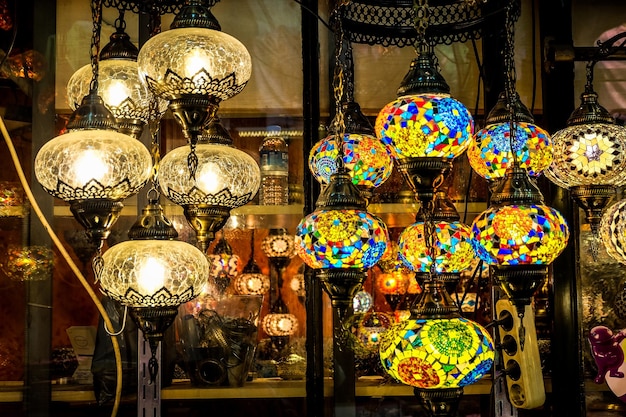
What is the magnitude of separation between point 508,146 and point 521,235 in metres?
0.28

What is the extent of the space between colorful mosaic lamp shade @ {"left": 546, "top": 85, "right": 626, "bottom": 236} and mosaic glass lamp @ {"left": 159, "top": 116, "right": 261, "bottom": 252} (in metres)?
0.76

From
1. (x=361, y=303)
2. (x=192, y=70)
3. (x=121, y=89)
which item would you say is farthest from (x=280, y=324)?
(x=192, y=70)

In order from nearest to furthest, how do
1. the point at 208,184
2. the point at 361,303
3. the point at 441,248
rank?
the point at 208,184
the point at 441,248
the point at 361,303

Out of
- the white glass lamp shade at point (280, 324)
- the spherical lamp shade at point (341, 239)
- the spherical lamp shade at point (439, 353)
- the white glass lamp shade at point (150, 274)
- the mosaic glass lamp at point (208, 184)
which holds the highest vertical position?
the mosaic glass lamp at point (208, 184)

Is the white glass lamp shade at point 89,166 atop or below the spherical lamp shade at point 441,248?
atop

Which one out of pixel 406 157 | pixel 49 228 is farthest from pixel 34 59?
pixel 406 157

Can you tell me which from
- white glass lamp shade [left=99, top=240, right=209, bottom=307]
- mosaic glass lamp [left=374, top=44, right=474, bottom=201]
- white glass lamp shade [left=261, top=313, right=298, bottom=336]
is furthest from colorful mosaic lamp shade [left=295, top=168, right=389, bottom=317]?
white glass lamp shade [left=261, top=313, right=298, bottom=336]

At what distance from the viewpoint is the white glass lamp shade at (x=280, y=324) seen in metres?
2.56

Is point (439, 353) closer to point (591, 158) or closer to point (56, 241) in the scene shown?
point (591, 158)

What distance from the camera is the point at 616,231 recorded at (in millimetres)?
1676

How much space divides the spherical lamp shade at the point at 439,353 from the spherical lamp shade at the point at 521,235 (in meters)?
0.20

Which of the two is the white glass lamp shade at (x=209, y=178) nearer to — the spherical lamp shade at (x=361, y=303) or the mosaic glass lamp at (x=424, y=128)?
the mosaic glass lamp at (x=424, y=128)

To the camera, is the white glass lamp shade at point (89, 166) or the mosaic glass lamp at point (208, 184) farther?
the mosaic glass lamp at point (208, 184)

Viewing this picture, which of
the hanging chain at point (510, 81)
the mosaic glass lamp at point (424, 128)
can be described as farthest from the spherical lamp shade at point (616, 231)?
the mosaic glass lamp at point (424, 128)
